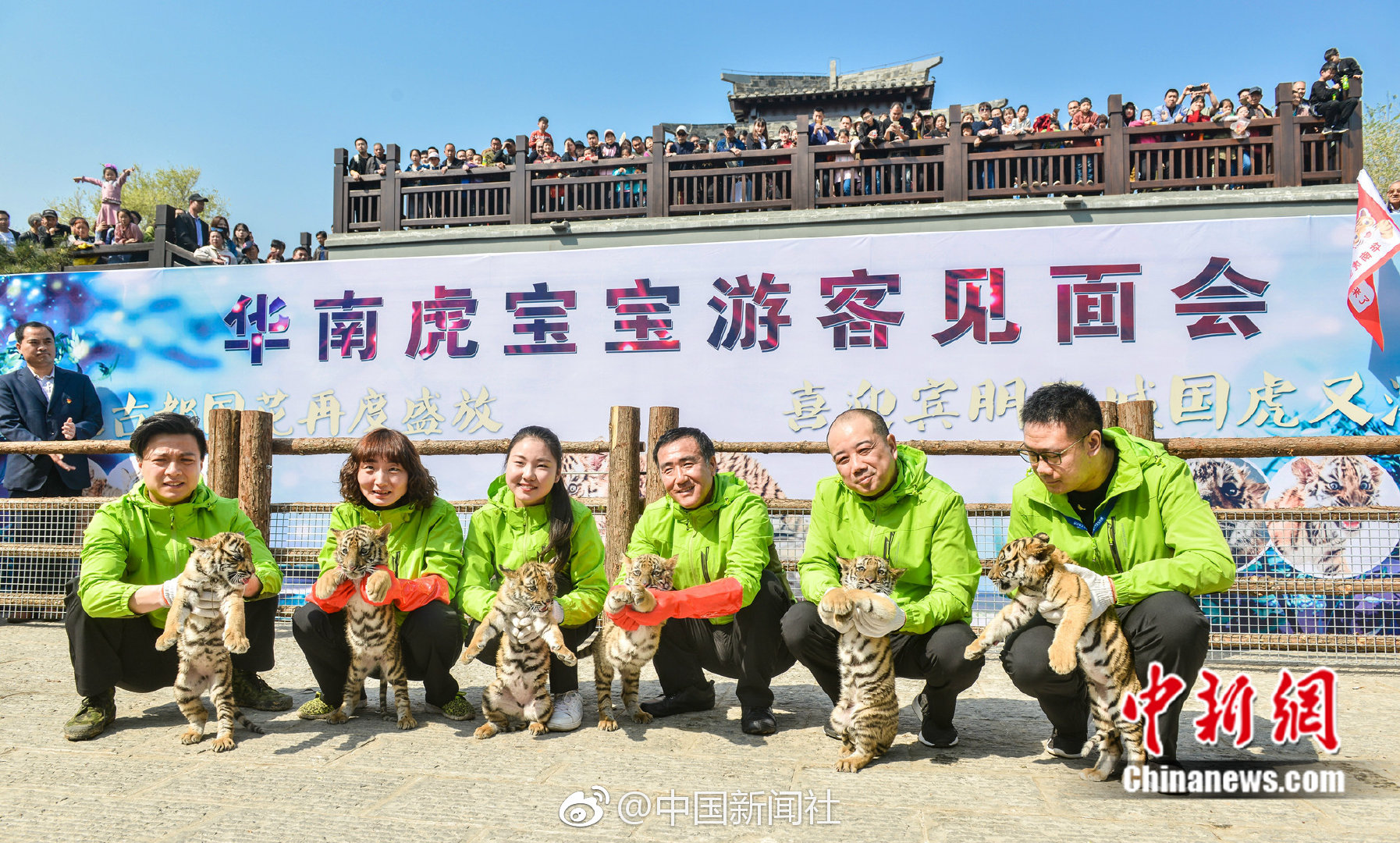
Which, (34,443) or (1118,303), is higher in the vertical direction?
(1118,303)

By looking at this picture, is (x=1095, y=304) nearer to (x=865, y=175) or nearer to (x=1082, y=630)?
(x=865, y=175)

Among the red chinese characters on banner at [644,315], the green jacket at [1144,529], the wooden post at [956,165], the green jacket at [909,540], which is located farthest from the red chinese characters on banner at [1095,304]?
the green jacket at [909,540]

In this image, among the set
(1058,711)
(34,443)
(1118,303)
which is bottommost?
(1058,711)

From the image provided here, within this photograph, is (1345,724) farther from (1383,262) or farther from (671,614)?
(1383,262)

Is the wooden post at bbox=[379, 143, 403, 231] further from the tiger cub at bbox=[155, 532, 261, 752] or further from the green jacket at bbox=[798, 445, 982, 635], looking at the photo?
the green jacket at bbox=[798, 445, 982, 635]

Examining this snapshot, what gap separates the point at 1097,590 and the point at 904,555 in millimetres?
741

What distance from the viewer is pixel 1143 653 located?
3.11m

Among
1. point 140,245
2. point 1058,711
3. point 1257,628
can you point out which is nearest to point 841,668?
point 1058,711

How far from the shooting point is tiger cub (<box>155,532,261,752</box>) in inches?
136

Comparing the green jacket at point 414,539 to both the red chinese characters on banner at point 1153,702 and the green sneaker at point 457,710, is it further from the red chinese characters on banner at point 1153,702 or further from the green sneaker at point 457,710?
the red chinese characters on banner at point 1153,702

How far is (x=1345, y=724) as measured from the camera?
4113mm

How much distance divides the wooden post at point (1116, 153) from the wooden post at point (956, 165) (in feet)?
4.42

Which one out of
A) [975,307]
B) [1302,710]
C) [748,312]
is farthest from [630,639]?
[975,307]

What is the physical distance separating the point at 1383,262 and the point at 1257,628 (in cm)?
328
